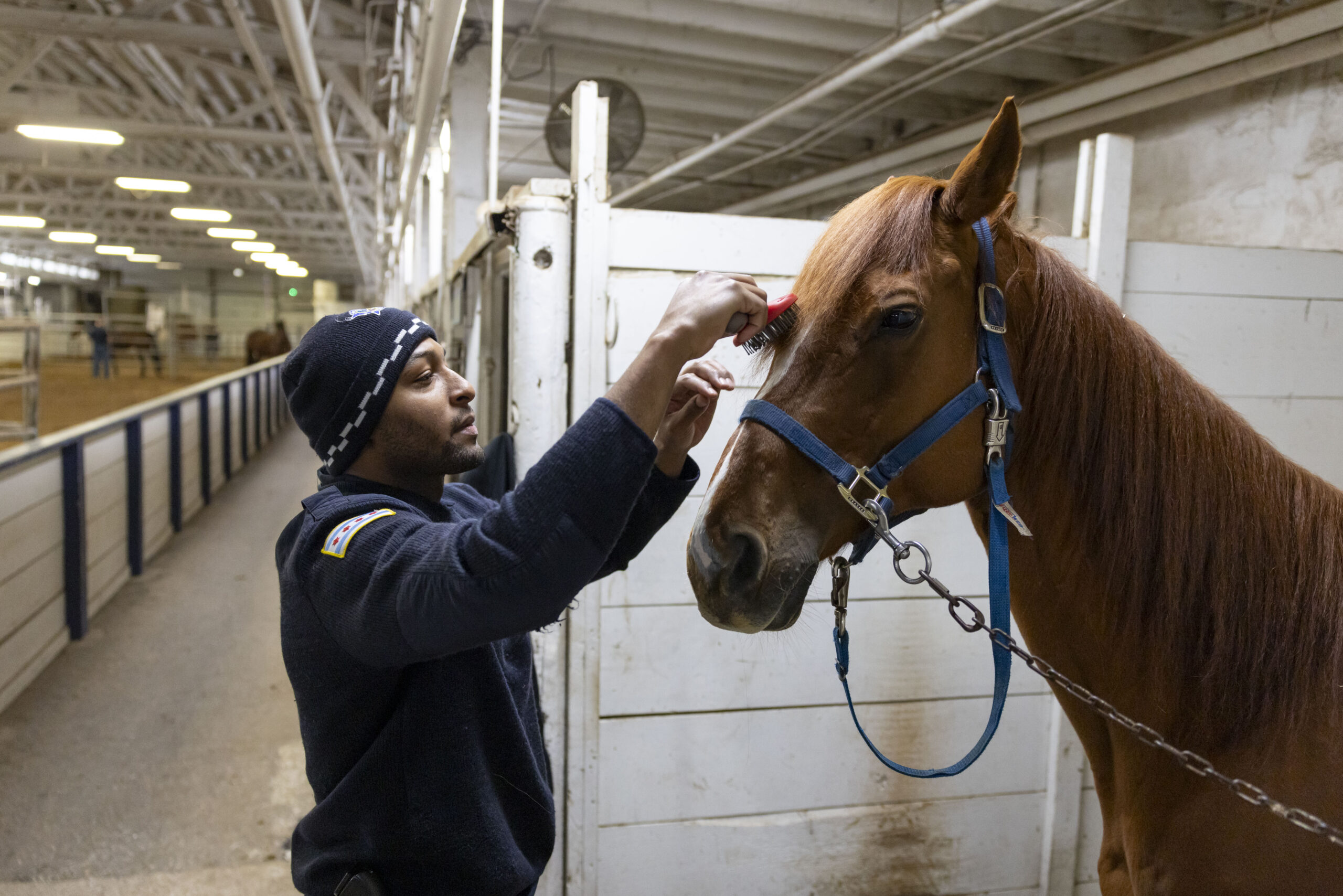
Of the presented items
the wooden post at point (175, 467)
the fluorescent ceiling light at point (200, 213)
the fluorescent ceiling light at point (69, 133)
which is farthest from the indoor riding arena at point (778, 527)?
the fluorescent ceiling light at point (200, 213)

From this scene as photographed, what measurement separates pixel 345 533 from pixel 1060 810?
7.29ft

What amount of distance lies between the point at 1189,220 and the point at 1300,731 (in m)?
3.47

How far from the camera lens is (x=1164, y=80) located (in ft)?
11.6

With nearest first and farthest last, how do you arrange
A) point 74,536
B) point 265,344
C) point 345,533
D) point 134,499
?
point 345,533
point 74,536
point 134,499
point 265,344

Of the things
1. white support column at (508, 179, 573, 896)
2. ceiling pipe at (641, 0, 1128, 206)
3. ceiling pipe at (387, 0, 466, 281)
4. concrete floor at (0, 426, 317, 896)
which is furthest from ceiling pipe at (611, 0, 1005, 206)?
concrete floor at (0, 426, 317, 896)

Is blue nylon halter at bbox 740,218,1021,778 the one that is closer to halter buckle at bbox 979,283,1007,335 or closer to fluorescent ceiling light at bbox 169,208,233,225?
halter buckle at bbox 979,283,1007,335

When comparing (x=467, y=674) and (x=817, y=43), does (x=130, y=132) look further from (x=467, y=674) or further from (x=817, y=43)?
(x=467, y=674)

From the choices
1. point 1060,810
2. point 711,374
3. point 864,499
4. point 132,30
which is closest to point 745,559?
point 864,499

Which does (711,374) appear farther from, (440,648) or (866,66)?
(866,66)

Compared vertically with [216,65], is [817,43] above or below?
below

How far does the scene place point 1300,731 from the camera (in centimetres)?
110

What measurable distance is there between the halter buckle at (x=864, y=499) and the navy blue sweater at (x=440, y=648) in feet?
0.88

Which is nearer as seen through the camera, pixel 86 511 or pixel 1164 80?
pixel 1164 80

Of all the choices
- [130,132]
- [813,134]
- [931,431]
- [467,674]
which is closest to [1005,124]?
[931,431]
